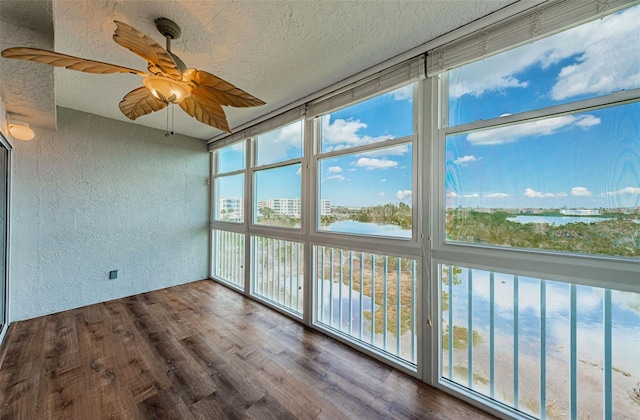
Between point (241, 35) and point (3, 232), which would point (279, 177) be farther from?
point (3, 232)

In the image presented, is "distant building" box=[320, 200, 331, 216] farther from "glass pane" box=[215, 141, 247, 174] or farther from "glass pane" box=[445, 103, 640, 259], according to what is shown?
"glass pane" box=[215, 141, 247, 174]

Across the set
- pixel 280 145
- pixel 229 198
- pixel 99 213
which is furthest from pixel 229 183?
pixel 99 213

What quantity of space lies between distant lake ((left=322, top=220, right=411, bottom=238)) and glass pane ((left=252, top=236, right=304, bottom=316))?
2.16 ft

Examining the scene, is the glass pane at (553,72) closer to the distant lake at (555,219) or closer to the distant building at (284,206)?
the distant lake at (555,219)

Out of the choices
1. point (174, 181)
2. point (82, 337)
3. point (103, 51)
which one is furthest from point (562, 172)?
point (174, 181)

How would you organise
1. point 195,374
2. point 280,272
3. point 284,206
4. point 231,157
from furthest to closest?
point 231,157 → point 280,272 → point 284,206 → point 195,374

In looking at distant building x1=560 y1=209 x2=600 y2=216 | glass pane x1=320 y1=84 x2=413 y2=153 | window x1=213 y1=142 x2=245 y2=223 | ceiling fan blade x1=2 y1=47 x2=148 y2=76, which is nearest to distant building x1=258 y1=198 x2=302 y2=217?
window x1=213 y1=142 x2=245 y2=223

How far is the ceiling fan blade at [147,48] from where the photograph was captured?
1.06m

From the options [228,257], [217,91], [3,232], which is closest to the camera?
[217,91]

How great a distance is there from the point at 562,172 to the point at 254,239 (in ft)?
10.6

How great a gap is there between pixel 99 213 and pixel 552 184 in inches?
182

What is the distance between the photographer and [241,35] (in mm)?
1674

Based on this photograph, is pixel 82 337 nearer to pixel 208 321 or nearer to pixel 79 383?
pixel 79 383

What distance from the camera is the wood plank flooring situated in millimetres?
1561
